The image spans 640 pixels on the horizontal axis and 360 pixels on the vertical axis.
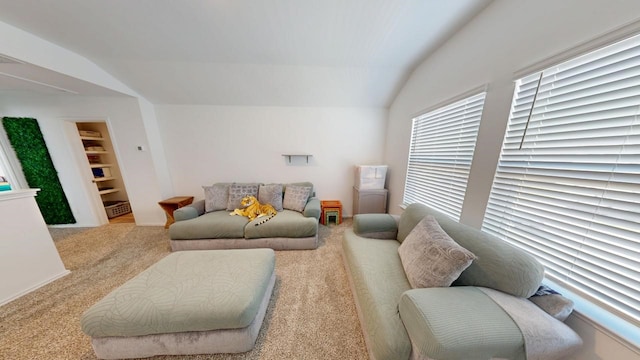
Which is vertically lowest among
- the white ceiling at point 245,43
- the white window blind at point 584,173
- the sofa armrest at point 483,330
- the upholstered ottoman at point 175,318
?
the upholstered ottoman at point 175,318

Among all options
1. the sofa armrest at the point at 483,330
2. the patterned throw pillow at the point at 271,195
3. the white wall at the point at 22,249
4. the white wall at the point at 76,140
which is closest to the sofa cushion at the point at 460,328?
the sofa armrest at the point at 483,330

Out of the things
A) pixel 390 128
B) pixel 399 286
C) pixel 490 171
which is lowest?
pixel 399 286

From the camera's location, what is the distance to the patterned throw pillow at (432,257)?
1.09 m

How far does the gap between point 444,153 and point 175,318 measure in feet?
9.05

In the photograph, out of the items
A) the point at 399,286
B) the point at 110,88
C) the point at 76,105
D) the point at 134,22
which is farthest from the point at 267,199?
the point at 76,105

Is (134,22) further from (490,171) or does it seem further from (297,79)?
(490,171)

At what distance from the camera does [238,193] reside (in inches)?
112

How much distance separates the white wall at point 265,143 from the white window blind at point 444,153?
99 cm

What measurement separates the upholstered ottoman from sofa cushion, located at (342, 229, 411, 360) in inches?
30.8

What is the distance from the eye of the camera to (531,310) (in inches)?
36.6

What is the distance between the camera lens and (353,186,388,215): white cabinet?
9.86ft

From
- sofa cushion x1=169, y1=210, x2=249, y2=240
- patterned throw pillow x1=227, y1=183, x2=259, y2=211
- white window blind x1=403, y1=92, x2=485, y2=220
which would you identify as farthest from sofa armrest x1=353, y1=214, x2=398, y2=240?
patterned throw pillow x1=227, y1=183, x2=259, y2=211

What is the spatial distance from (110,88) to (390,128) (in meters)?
4.35

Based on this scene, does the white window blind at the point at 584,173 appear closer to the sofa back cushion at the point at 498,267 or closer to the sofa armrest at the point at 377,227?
the sofa back cushion at the point at 498,267
